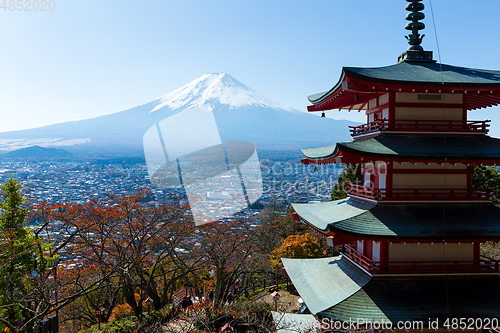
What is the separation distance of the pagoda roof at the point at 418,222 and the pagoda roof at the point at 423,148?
138cm

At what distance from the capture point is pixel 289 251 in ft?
66.1

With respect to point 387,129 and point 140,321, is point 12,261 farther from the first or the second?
point 387,129

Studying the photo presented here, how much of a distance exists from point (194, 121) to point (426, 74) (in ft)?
86.9

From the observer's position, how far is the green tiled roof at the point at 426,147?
7.02 metres

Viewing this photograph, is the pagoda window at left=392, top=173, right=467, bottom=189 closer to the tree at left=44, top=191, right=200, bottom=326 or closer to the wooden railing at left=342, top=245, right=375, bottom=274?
the wooden railing at left=342, top=245, right=375, bottom=274

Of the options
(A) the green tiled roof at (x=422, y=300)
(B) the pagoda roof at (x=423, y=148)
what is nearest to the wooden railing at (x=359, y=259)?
(A) the green tiled roof at (x=422, y=300)

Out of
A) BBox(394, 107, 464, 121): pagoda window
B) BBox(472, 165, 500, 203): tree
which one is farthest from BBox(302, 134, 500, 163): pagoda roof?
BBox(472, 165, 500, 203): tree

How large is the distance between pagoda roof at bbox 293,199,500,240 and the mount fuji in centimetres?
2588

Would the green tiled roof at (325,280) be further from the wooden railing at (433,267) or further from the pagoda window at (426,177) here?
the pagoda window at (426,177)

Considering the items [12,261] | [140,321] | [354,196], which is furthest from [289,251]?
[12,261]

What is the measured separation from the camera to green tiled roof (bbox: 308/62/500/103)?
23.5ft

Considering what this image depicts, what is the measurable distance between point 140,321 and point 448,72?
14.6 m

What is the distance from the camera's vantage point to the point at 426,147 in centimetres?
744

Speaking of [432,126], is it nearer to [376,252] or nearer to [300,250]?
[376,252]
